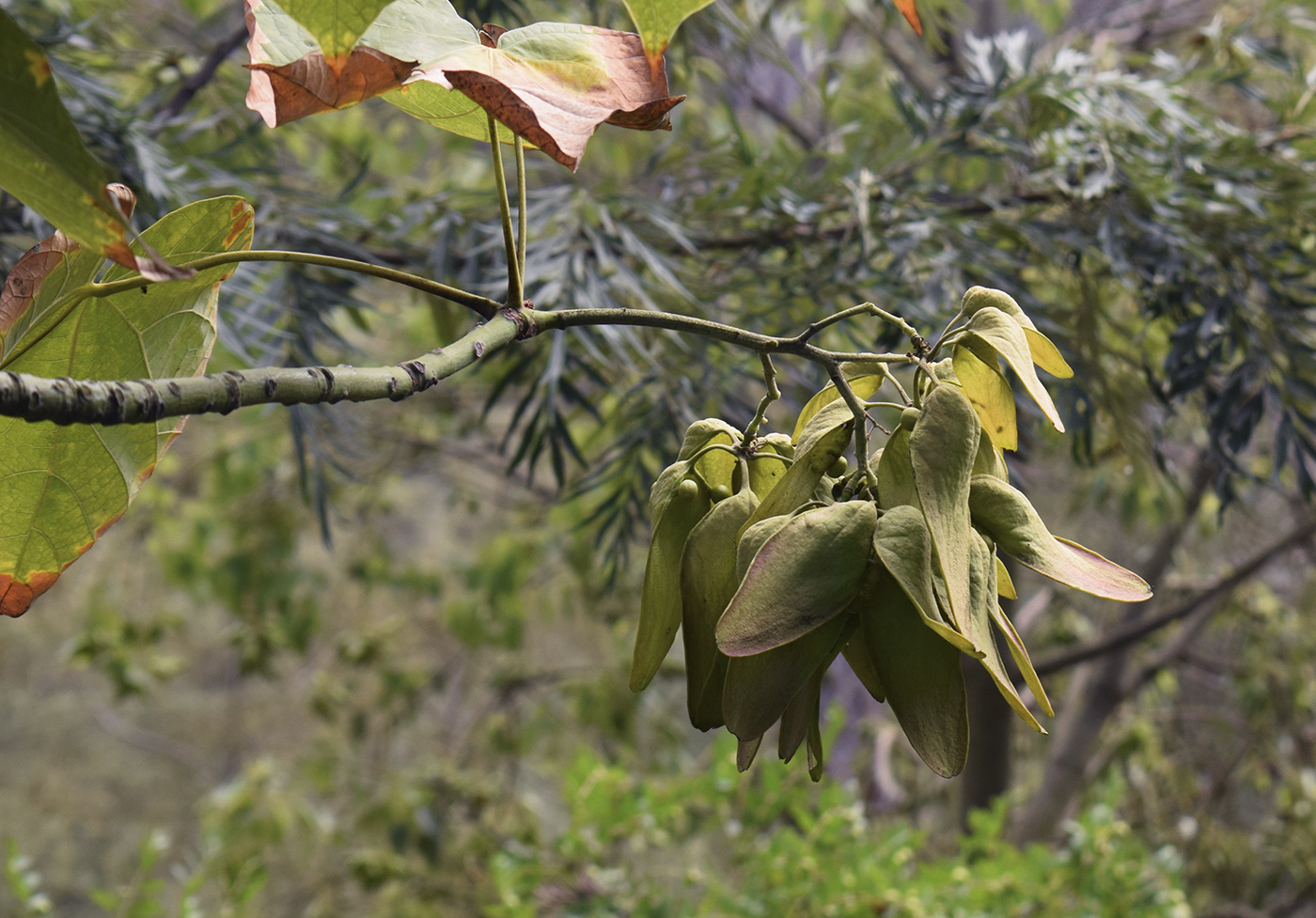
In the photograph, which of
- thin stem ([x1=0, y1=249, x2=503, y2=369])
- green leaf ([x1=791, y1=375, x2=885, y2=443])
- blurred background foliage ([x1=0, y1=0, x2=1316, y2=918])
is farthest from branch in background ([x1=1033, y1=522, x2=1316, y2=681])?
thin stem ([x1=0, y1=249, x2=503, y2=369])

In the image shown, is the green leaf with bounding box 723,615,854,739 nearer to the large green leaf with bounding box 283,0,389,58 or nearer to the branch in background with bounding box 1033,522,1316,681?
the large green leaf with bounding box 283,0,389,58

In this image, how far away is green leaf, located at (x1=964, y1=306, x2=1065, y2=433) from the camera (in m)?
0.19

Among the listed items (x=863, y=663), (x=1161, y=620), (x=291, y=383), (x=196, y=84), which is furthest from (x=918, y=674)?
(x=1161, y=620)

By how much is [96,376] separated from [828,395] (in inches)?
7.1

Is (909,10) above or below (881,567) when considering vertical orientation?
above

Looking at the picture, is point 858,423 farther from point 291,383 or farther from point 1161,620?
point 1161,620

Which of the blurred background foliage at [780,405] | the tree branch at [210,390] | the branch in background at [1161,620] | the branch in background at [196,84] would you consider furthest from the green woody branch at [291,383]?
the branch in background at [1161,620]

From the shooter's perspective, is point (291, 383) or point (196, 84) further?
point (196, 84)

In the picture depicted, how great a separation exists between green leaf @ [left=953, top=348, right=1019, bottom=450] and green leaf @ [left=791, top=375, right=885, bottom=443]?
0.03 m

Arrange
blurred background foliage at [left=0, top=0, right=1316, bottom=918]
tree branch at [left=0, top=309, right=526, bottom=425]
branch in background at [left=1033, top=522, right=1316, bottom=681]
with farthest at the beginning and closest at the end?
1. branch in background at [left=1033, top=522, right=1316, bottom=681]
2. blurred background foliage at [left=0, top=0, right=1316, bottom=918]
3. tree branch at [left=0, top=309, right=526, bottom=425]

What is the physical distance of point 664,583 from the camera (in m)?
0.22

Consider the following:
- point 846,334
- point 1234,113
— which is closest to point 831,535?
point 846,334

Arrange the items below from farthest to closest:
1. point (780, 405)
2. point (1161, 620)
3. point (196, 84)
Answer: point (780, 405), point (1161, 620), point (196, 84)

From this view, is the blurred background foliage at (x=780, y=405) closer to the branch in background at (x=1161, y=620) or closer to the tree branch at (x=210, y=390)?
the branch in background at (x=1161, y=620)
